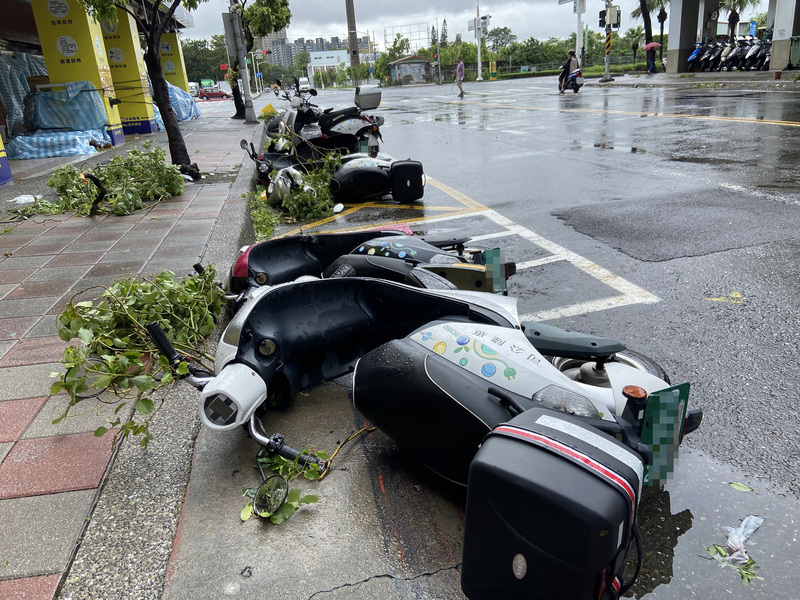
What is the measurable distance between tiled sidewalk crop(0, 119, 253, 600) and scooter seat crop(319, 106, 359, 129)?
2.48 m

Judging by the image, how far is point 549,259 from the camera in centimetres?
488

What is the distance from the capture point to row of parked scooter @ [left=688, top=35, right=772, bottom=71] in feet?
92.4

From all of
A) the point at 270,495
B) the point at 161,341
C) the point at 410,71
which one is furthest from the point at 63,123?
the point at 410,71

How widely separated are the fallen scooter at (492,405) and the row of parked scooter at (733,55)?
103 feet

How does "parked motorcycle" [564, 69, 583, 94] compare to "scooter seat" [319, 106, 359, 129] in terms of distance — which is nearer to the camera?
"scooter seat" [319, 106, 359, 129]

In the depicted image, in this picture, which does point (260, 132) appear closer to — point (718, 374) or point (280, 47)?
point (718, 374)

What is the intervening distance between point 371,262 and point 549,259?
212 centimetres

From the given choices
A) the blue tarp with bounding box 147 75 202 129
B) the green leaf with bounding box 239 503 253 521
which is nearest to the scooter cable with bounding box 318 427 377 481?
the green leaf with bounding box 239 503 253 521

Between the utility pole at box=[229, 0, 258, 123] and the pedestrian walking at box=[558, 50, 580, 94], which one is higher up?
the utility pole at box=[229, 0, 258, 123]

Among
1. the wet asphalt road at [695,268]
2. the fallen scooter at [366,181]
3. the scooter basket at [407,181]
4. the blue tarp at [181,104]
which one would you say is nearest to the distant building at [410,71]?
the blue tarp at [181,104]

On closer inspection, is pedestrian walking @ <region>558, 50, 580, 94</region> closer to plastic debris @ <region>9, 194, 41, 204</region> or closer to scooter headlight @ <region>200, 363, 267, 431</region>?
plastic debris @ <region>9, 194, 41, 204</region>

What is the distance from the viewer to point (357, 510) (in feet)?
7.18

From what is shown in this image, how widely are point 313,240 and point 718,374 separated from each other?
2422mm

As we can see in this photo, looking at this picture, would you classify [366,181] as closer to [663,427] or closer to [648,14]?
[663,427]
